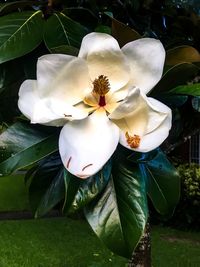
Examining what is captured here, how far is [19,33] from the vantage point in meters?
0.94

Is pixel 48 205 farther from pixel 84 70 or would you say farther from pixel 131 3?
pixel 131 3

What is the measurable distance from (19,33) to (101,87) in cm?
23

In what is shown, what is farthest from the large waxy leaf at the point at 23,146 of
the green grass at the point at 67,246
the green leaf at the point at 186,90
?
the green grass at the point at 67,246

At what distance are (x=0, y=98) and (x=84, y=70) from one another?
26cm

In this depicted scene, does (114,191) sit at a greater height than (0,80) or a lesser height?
lesser

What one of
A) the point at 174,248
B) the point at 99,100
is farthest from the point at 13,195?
the point at 99,100

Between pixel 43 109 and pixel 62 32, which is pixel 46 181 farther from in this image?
pixel 62 32

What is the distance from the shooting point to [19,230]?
24.1ft

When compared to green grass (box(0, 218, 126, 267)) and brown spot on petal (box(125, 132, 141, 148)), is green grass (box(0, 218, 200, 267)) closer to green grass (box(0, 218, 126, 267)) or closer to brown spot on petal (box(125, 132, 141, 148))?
green grass (box(0, 218, 126, 267))

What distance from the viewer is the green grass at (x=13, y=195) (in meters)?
9.43

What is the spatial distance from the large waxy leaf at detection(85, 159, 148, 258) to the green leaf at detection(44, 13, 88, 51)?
9.8 inches

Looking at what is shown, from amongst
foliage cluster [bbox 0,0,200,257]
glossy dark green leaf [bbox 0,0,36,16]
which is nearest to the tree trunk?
foliage cluster [bbox 0,0,200,257]

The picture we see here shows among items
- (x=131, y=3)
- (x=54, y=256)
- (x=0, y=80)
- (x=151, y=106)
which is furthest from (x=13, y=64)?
(x=54, y=256)

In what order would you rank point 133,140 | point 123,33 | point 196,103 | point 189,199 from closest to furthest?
point 133,140 → point 123,33 → point 196,103 → point 189,199
